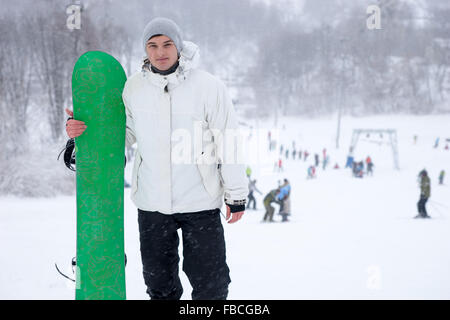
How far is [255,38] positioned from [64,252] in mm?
10644

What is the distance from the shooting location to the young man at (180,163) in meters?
1.28

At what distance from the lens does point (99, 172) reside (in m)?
1.44

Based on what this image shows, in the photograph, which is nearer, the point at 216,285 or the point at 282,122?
the point at 216,285

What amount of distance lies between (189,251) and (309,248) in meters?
2.91

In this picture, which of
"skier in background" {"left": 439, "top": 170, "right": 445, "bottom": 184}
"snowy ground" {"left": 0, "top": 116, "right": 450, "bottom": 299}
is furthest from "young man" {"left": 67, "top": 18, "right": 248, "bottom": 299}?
"skier in background" {"left": 439, "top": 170, "right": 445, "bottom": 184}

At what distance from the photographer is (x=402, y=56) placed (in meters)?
11.0

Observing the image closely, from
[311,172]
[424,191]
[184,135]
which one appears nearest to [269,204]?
[424,191]

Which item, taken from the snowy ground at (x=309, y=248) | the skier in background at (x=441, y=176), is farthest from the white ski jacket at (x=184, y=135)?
the skier in background at (x=441, y=176)

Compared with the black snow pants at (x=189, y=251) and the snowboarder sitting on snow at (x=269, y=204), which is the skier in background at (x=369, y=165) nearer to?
the snowboarder sitting on snow at (x=269, y=204)

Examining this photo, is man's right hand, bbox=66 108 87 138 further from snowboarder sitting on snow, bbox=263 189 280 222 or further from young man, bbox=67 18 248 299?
snowboarder sitting on snow, bbox=263 189 280 222

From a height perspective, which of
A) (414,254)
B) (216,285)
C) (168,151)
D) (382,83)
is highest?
(382,83)
